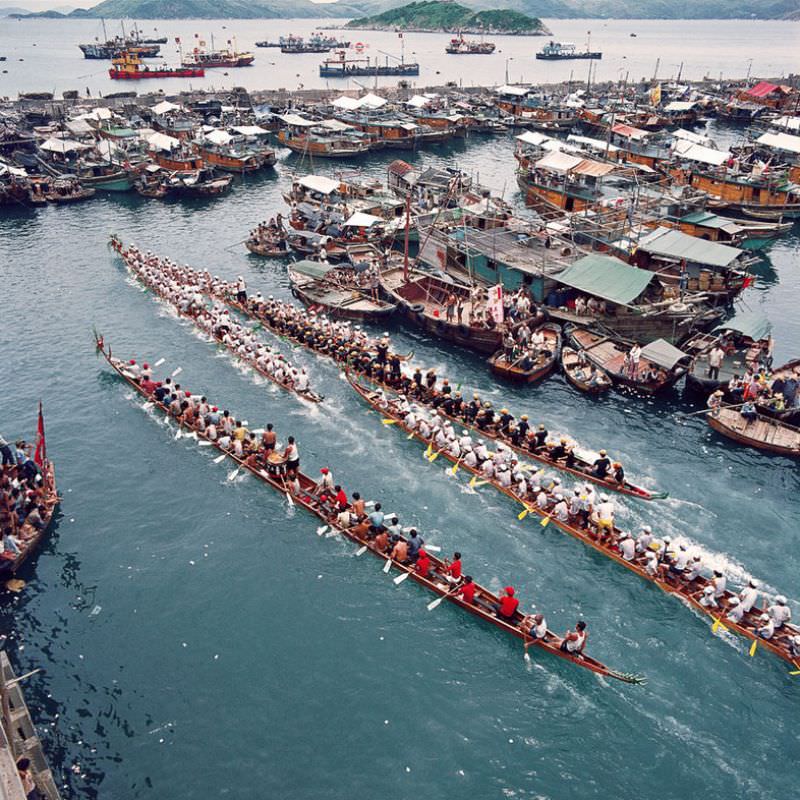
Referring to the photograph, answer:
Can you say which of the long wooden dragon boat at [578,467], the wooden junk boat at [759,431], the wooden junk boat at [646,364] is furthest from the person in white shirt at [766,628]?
the wooden junk boat at [646,364]

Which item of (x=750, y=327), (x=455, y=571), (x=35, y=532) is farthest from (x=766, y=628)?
(x=35, y=532)

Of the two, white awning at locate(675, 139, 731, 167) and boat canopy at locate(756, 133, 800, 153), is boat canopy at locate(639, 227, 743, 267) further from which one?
boat canopy at locate(756, 133, 800, 153)

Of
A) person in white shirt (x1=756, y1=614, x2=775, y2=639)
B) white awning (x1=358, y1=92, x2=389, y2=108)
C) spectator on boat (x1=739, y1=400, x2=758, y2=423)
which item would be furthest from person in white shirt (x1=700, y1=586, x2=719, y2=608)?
white awning (x1=358, y1=92, x2=389, y2=108)

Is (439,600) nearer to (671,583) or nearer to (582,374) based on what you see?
(671,583)

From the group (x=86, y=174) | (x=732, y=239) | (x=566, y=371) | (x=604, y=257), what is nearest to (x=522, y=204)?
(x=732, y=239)

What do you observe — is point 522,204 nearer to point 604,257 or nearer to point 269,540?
point 604,257

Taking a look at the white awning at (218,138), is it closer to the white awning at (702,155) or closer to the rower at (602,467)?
the white awning at (702,155)
